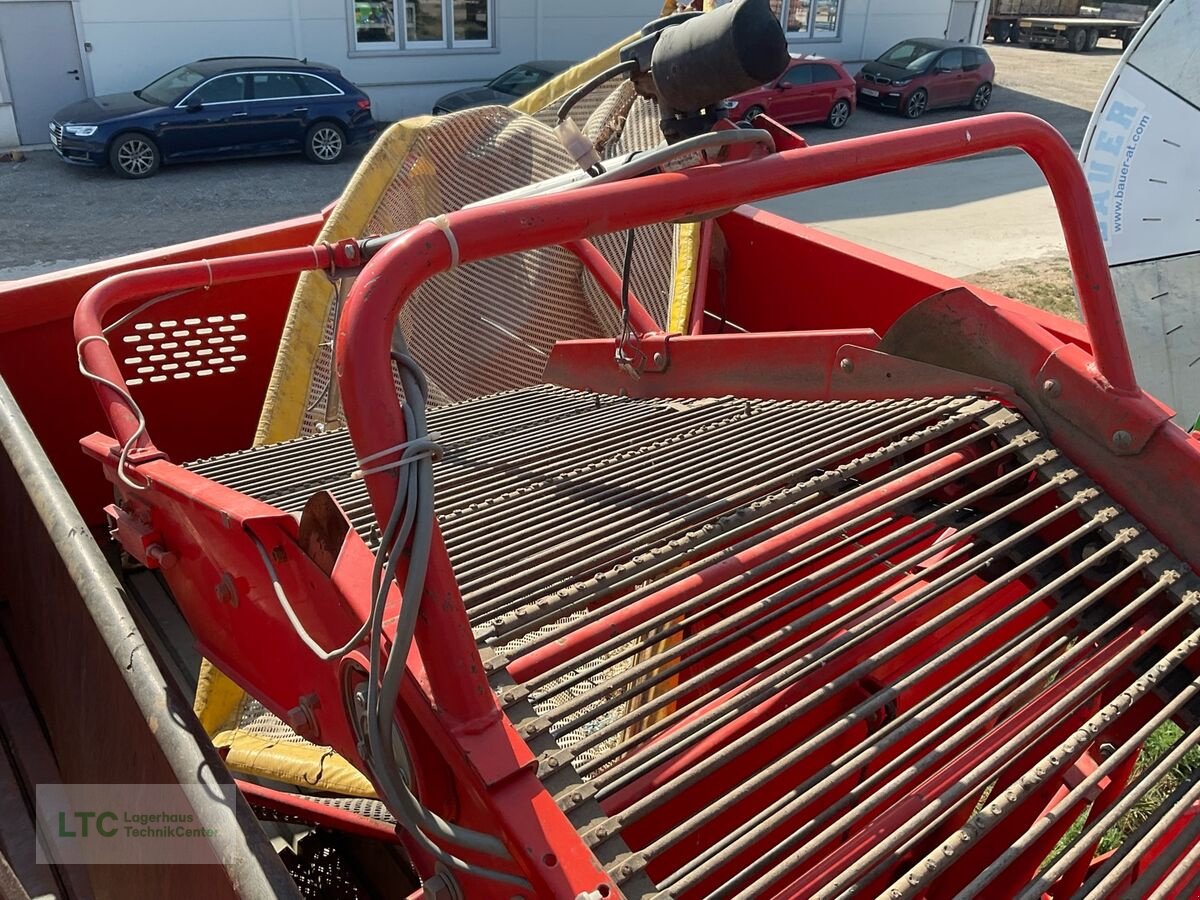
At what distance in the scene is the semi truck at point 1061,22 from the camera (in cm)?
2805

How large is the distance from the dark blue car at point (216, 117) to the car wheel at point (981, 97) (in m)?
11.2

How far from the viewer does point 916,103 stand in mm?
17500

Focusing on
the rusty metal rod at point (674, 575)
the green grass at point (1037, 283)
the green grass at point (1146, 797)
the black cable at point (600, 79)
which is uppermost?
the black cable at point (600, 79)

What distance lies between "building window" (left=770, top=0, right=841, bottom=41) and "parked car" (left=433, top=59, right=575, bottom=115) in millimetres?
7133

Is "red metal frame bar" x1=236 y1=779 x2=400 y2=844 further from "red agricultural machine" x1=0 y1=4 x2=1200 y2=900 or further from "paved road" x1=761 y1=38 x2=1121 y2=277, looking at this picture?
"paved road" x1=761 y1=38 x2=1121 y2=277

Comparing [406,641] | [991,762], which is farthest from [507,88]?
[406,641]

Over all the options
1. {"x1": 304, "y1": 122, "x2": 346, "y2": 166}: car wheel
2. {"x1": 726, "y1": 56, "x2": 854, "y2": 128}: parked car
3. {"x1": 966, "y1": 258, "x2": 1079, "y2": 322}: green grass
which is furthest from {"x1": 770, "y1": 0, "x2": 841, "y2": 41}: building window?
{"x1": 966, "y1": 258, "x2": 1079, "y2": 322}: green grass

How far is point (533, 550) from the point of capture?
1796mm

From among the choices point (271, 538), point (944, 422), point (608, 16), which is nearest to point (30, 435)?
point (271, 538)

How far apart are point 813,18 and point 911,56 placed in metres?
2.66

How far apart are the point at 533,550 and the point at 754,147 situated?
80 centimetres

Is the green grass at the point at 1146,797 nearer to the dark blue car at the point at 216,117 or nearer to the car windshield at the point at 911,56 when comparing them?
the dark blue car at the point at 216,117

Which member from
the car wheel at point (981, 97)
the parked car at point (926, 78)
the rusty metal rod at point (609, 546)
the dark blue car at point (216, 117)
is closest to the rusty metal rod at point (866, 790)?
the rusty metal rod at point (609, 546)

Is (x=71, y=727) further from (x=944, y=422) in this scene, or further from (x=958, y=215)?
(x=958, y=215)
